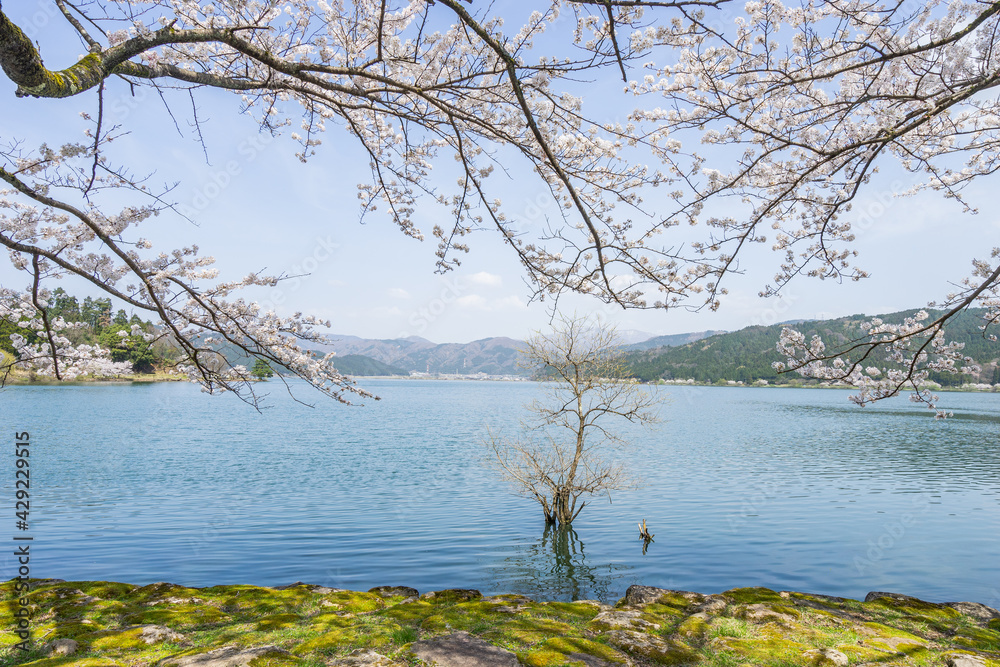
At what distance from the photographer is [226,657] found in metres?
4.62

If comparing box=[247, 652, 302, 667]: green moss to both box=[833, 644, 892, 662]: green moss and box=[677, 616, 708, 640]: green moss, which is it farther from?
box=[833, 644, 892, 662]: green moss

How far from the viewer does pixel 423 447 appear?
27250 millimetres

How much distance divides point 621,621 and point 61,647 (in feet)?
19.5

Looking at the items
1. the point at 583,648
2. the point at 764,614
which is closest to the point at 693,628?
the point at 764,614

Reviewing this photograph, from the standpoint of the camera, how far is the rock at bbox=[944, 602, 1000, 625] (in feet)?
22.8

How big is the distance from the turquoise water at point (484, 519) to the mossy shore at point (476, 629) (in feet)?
7.87

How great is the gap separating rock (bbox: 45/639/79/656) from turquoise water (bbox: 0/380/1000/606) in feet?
14.7

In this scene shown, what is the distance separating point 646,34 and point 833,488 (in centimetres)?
1967

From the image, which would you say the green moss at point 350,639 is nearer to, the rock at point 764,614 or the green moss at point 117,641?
the green moss at point 117,641

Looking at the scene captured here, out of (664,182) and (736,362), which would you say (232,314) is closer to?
(664,182)

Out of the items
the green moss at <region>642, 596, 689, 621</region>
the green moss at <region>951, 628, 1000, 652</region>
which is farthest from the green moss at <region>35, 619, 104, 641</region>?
the green moss at <region>951, 628, 1000, 652</region>

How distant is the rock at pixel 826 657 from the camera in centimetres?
502

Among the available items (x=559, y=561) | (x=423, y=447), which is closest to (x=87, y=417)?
(x=423, y=447)

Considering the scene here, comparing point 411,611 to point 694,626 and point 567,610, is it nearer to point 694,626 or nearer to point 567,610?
point 567,610
